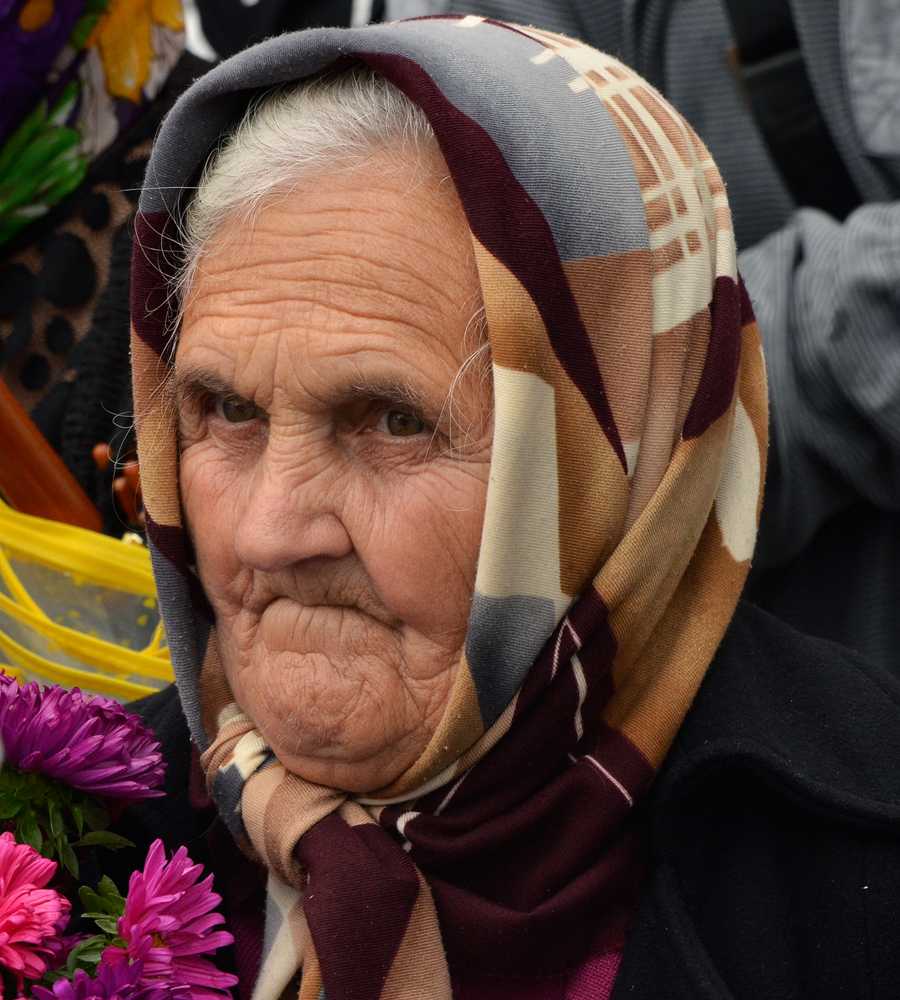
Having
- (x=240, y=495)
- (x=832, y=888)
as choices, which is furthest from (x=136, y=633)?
(x=832, y=888)

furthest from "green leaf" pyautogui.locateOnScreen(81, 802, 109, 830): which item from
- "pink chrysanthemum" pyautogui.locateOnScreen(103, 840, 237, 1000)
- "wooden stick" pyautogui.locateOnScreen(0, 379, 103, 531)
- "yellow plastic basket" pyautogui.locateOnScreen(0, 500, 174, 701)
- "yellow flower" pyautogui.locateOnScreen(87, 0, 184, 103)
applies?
"yellow flower" pyautogui.locateOnScreen(87, 0, 184, 103)

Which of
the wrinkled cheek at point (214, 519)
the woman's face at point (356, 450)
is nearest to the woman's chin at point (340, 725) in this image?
the woman's face at point (356, 450)

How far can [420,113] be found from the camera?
5.20ft

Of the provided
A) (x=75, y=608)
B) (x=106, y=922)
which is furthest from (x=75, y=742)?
(x=75, y=608)

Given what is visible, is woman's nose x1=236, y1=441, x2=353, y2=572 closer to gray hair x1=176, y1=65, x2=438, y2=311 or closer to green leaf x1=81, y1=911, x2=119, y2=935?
gray hair x1=176, y1=65, x2=438, y2=311

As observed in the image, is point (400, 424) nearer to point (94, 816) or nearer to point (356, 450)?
point (356, 450)

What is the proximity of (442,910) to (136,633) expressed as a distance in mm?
1068

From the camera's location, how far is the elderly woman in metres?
1.51

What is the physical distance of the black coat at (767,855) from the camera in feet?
5.18

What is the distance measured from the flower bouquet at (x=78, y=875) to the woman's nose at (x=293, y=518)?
0.95ft

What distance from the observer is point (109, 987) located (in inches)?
42.7

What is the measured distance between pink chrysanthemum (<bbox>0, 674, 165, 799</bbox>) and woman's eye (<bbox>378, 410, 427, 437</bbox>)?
0.52 metres

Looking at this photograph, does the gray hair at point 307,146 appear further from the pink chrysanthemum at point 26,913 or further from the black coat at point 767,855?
the pink chrysanthemum at point 26,913

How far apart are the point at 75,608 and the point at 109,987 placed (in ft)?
4.44
